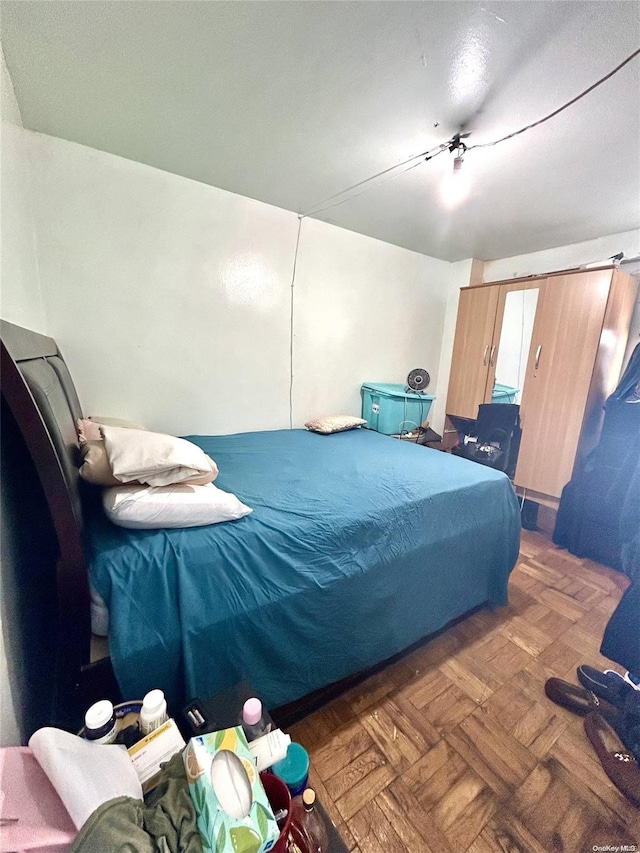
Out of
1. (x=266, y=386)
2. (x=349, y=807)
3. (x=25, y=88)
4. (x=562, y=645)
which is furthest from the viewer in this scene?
(x=266, y=386)

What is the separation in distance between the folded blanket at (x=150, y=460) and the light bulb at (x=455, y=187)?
2002 millimetres

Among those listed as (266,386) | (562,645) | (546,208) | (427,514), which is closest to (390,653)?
(427,514)

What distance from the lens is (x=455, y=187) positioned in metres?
2.04

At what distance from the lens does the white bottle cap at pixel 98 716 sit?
0.69 m

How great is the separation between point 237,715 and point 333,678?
21.1 inches

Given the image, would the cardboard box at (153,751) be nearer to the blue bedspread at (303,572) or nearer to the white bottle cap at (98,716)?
the white bottle cap at (98,716)

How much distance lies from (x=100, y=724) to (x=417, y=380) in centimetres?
319

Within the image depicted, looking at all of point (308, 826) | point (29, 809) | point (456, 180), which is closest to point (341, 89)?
point (456, 180)

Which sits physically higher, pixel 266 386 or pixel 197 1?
pixel 197 1

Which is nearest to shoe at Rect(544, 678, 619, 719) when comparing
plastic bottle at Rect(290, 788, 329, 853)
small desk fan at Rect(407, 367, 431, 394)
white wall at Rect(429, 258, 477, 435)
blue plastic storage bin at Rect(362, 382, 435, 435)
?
plastic bottle at Rect(290, 788, 329, 853)

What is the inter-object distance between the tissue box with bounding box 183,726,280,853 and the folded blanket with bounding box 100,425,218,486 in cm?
71

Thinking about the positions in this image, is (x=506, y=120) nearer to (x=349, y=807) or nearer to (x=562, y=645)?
(x=562, y=645)

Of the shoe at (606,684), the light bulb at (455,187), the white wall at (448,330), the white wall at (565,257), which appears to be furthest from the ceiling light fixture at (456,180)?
the shoe at (606,684)

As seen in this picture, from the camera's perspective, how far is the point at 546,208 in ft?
7.47
